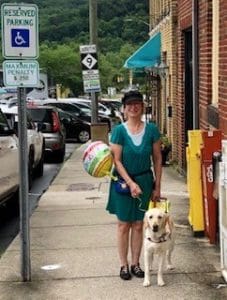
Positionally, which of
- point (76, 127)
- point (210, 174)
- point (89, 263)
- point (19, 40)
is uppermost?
point (19, 40)

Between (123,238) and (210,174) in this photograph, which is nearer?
(123,238)

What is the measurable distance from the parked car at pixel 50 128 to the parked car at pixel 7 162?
8.28 metres

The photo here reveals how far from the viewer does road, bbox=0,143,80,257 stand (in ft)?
29.9

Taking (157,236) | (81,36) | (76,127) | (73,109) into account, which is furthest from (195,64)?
(81,36)

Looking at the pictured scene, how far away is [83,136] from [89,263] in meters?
20.9

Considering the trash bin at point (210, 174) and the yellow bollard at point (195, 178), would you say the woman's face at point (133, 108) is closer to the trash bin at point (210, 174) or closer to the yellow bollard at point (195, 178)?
the trash bin at point (210, 174)

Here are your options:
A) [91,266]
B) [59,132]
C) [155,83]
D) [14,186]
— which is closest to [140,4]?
[155,83]

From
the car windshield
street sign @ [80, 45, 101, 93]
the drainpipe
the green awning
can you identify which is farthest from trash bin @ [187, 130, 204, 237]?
the green awning

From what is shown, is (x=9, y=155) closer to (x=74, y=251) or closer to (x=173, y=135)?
(x=74, y=251)

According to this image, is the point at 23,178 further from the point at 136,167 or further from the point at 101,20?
the point at 101,20

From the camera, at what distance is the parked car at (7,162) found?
30.9 ft

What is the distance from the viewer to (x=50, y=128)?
18922mm

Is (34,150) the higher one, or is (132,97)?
(132,97)

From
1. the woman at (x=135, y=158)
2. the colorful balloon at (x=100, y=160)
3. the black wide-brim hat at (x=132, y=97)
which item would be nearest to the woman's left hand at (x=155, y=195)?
the woman at (x=135, y=158)
